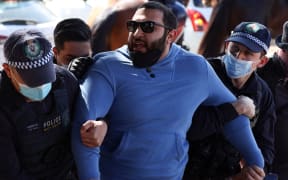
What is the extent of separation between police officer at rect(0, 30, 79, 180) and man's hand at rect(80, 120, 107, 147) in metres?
0.13

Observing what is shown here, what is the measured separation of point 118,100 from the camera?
2.20 m

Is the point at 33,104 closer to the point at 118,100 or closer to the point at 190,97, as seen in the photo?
the point at 118,100

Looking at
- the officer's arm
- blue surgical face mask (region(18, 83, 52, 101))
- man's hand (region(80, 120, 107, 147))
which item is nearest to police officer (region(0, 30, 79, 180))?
blue surgical face mask (region(18, 83, 52, 101))

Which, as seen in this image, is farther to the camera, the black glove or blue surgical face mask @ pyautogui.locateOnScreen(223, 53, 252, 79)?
blue surgical face mask @ pyautogui.locateOnScreen(223, 53, 252, 79)

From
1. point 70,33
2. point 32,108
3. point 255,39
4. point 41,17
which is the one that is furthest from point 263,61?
point 41,17

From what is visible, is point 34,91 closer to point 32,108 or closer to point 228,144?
point 32,108

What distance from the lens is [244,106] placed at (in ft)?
8.14

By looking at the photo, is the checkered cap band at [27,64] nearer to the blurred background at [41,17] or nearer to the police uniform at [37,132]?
the police uniform at [37,132]

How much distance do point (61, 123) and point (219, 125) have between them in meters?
0.80

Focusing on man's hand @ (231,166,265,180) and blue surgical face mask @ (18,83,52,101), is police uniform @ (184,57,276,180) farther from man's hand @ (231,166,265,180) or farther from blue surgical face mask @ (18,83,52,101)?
blue surgical face mask @ (18,83,52,101)

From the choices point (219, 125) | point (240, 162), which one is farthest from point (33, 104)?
point (240, 162)

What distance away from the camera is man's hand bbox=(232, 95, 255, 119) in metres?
2.48

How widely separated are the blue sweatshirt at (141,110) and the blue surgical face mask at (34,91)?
0.19 metres

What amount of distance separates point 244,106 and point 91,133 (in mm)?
A: 838
